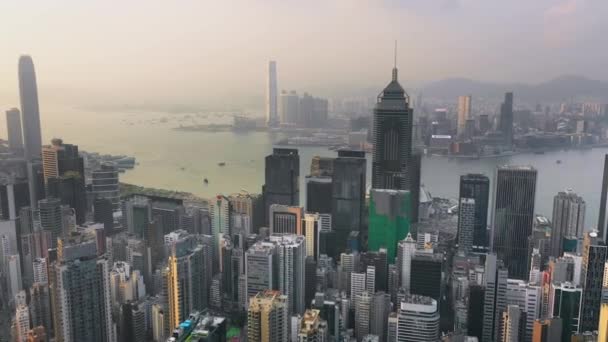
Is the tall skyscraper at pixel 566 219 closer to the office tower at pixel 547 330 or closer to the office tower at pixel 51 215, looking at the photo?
the office tower at pixel 547 330

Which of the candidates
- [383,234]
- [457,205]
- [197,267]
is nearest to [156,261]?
[197,267]

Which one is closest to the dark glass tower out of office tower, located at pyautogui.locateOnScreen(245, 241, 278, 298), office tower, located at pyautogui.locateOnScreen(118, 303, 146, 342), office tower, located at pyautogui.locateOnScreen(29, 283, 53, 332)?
office tower, located at pyautogui.locateOnScreen(245, 241, 278, 298)

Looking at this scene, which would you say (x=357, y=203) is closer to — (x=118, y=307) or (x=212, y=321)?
(x=118, y=307)

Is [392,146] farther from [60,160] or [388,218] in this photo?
[60,160]

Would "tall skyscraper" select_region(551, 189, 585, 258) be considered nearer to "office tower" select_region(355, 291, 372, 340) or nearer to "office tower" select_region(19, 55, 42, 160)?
"office tower" select_region(355, 291, 372, 340)

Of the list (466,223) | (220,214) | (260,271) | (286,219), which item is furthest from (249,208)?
(466,223)

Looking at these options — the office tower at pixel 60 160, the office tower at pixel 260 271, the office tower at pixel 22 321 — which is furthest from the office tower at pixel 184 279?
the office tower at pixel 60 160
